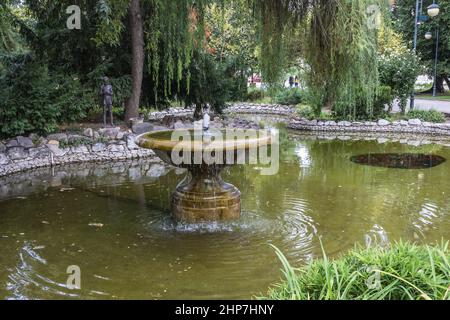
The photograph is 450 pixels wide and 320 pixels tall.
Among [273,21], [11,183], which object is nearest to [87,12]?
[11,183]

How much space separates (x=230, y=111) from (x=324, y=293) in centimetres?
2102

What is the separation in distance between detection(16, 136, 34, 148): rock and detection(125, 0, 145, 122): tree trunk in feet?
10.8

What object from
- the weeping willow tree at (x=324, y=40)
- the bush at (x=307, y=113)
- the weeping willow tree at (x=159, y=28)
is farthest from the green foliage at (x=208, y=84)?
the weeping willow tree at (x=324, y=40)

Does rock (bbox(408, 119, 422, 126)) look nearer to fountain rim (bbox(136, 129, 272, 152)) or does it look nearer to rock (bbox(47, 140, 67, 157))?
rock (bbox(47, 140, 67, 157))

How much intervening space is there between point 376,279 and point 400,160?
862cm

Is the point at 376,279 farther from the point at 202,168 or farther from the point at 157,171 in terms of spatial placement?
the point at 157,171

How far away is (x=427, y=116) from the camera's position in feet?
52.3

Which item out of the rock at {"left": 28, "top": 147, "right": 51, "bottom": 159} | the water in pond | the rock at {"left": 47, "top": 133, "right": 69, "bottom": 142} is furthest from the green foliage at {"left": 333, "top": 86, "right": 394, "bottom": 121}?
the rock at {"left": 28, "top": 147, "right": 51, "bottom": 159}

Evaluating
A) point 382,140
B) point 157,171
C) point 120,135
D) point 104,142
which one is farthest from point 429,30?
point 157,171

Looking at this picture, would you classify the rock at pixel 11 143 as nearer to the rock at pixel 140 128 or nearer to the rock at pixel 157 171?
the rock at pixel 157 171

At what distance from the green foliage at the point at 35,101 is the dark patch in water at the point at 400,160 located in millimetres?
6644

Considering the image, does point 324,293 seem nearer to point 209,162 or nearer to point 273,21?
point 209,162

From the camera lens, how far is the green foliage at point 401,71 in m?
16.2

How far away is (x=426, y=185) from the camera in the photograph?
26.0 feet
